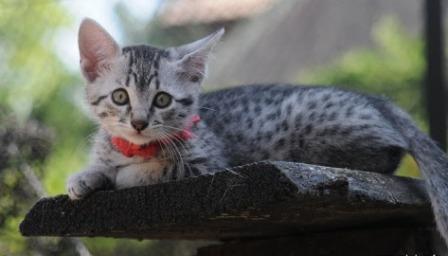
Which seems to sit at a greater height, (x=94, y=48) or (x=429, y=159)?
(x=94, y=48)

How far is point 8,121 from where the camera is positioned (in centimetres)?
254

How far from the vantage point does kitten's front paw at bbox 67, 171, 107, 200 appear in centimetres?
171

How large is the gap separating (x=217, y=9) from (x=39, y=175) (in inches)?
119

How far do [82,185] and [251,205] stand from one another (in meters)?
0.46

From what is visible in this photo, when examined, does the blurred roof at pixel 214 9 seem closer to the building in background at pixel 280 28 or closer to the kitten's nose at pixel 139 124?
the building in background at pixel 280 28

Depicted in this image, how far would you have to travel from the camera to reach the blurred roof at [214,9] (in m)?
5.04

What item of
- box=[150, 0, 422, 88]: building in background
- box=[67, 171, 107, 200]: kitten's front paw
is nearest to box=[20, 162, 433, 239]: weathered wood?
box=[67, 171, 107, 200]: kitten's front paw

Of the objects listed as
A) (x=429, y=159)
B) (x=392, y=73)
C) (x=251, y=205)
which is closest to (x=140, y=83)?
(x=251, y=205)

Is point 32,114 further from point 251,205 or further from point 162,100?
point 251,205

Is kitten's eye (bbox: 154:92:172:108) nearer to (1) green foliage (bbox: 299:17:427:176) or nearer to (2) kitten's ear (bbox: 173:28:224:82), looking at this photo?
(2) kitten's ear (bbox: 173:28:224:82)

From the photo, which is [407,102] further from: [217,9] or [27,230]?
[217,9]

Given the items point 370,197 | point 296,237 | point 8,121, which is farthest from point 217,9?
point 370,197

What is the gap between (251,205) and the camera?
1416 mm

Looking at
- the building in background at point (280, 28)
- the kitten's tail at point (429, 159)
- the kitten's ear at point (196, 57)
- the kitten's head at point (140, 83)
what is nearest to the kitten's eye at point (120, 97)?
the kitten's head at point (140, 83)
